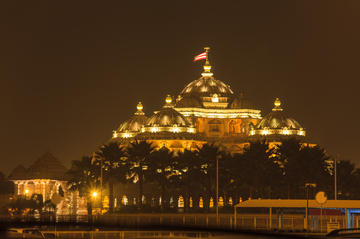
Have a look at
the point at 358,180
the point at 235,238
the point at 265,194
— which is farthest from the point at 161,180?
the point at 235,238

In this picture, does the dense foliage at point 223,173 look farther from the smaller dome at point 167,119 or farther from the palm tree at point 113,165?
the smaller dome at point 167,119

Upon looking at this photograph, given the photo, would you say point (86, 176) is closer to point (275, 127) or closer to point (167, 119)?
point (167, 119)

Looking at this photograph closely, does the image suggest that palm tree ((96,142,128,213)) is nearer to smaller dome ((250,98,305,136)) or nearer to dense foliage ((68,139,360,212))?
dense foliage ((68,139,360,212))

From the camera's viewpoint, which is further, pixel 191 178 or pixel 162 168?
pixel 162 168

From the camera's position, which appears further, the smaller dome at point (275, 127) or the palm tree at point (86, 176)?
the smaller dome at point (275, 127)

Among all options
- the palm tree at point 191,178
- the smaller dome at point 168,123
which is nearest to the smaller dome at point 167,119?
the smaller dome at point 168,123

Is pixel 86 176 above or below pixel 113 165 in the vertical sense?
below

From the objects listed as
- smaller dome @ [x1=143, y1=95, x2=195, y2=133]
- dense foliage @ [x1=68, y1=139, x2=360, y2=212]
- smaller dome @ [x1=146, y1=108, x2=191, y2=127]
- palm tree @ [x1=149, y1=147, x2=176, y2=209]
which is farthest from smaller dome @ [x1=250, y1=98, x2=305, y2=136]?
palm tree @ [x1=149, y1=147, x2=176, y2=209]

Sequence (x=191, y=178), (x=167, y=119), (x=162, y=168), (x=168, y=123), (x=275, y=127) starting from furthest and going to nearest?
(x=275, y=127) < (x=167, y=119) < (x=168, y=123) < (x=162, y=168) < (x=191, y=178)

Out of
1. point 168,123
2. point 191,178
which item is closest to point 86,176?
point 191,178

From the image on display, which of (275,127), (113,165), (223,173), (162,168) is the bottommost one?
(223,173)

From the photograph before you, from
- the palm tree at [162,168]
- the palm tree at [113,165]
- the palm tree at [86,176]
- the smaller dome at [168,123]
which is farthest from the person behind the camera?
the smaller dome at [168,123]

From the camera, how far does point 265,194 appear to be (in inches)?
5748

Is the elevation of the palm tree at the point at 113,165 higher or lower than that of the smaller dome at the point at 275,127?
lower
